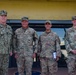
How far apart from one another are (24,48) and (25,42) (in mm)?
164

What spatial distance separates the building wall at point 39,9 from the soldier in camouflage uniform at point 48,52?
2067 millimetres

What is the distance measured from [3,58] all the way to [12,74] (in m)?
1.91

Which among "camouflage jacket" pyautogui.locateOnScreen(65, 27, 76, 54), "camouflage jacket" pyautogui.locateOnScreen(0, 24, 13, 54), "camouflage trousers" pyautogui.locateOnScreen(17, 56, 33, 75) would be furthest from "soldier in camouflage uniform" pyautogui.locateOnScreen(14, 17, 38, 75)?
"camouflage jacket" pyautogui.locateOnScreen(65, 27, 76, 54)

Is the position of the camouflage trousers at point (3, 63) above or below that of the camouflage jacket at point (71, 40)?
below

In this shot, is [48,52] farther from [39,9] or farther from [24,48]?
[39,9]

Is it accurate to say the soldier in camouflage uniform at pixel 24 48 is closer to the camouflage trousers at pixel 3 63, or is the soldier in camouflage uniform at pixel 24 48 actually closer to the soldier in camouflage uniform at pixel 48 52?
the soldier in camouflage uniform at pixel 48 52

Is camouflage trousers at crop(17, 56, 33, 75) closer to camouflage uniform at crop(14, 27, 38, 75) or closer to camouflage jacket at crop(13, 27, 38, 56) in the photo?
camouflage uniform at crop(14, 27, 38, 75)

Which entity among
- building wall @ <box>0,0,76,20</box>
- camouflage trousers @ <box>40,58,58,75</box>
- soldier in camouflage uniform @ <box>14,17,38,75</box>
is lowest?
camouflage trousers @ <box>40,58,58,75</box>

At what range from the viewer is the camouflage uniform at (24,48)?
6.71 m

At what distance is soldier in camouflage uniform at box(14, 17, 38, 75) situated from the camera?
6.71m

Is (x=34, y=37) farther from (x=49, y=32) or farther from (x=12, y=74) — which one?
(x=12, y=74)

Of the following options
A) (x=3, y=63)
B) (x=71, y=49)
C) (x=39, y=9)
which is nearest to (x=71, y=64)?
(x=71, y=49)

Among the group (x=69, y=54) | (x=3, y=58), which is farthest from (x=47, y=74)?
(x=3, y=58)

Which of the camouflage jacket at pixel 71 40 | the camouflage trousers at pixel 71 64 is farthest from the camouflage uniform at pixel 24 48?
the camouflage trousers at pixel 71 64
